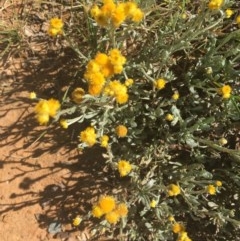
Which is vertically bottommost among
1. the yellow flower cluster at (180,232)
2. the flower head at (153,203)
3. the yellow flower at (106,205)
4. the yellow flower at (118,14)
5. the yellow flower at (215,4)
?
the yellow flower cluster at (180,232)

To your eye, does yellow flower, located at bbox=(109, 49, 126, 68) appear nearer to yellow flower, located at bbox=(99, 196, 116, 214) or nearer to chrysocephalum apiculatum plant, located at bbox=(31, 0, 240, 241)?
chrysocephalum apiculatum plant, located at bbox=(31, 0, 240, 241)

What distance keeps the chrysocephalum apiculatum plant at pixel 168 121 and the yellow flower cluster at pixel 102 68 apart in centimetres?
36

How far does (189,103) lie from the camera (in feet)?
10.2

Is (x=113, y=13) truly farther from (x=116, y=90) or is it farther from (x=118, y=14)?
(x=116, y=90)

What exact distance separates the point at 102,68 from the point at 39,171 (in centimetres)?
126

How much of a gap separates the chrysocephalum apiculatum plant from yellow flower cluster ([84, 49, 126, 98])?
0.36 m

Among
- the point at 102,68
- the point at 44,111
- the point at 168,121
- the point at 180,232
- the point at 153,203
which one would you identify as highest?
the point at 102,68

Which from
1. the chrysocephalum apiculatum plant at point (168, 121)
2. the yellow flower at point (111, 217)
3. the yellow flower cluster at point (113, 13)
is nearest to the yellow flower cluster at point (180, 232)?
the chrysocephalum apiculatum plant at point (168, 121)

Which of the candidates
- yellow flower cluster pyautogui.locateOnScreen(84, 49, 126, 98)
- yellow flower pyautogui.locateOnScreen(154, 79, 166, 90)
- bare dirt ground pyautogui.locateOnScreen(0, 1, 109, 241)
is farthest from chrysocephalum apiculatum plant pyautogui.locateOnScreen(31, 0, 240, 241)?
yellow flower cluster pyautogui.locateOnScreen(84, 49, 126, 98)

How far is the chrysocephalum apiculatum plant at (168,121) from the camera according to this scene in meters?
2.86

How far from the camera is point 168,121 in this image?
3137 mm

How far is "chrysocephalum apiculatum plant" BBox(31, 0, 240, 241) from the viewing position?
2859mm

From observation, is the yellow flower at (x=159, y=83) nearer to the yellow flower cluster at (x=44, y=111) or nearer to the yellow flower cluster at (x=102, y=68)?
the yellow flower cluster at (x=102, y=68)

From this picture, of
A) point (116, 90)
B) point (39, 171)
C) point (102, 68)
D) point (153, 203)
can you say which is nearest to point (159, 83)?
point (116, 90)
